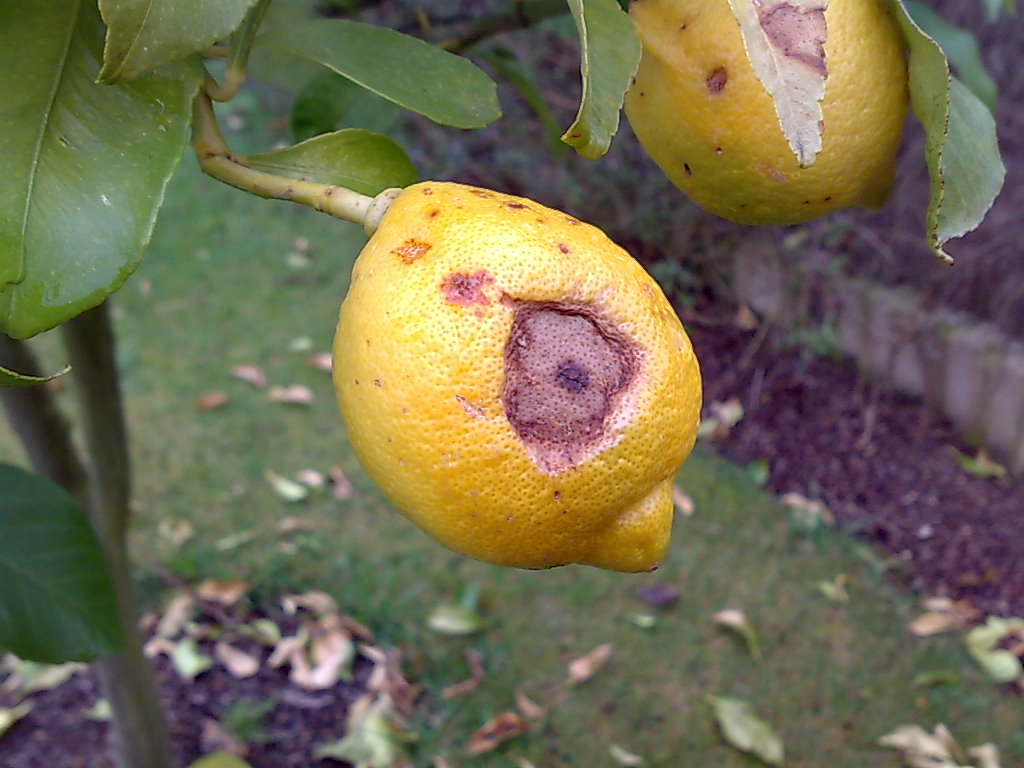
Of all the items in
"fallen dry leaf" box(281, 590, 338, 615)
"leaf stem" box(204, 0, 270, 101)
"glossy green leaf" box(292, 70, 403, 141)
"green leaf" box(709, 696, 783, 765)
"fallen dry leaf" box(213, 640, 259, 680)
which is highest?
"leaf stem" box(204, 0, 270, 101)

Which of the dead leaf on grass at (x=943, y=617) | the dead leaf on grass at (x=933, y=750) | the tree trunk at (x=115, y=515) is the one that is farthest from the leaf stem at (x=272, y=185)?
the dead leaf on grass at (x=943, y=617)

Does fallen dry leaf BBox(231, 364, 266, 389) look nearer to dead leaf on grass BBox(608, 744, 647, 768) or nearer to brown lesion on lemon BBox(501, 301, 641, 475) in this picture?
dead leaf on grass BBox(608, 744, 647, 768)

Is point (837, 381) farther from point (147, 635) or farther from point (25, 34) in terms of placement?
point (25, 34)

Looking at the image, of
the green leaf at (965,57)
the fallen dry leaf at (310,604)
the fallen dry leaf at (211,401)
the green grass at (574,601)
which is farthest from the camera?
the fallen dry leaf at (211,401)

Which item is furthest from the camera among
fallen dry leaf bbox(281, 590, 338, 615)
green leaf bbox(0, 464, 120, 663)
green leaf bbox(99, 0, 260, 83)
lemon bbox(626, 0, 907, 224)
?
fallen dry leaf bbox(281, 590, 338, 615)

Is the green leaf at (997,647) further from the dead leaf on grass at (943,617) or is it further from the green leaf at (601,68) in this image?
the green leaf at (601,68)

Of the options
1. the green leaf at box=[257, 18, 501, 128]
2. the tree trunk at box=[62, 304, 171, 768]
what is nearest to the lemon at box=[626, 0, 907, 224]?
the green leaf at box=[257, 18, 501, 128]

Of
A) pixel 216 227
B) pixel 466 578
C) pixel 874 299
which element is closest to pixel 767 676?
pixel 466 578
